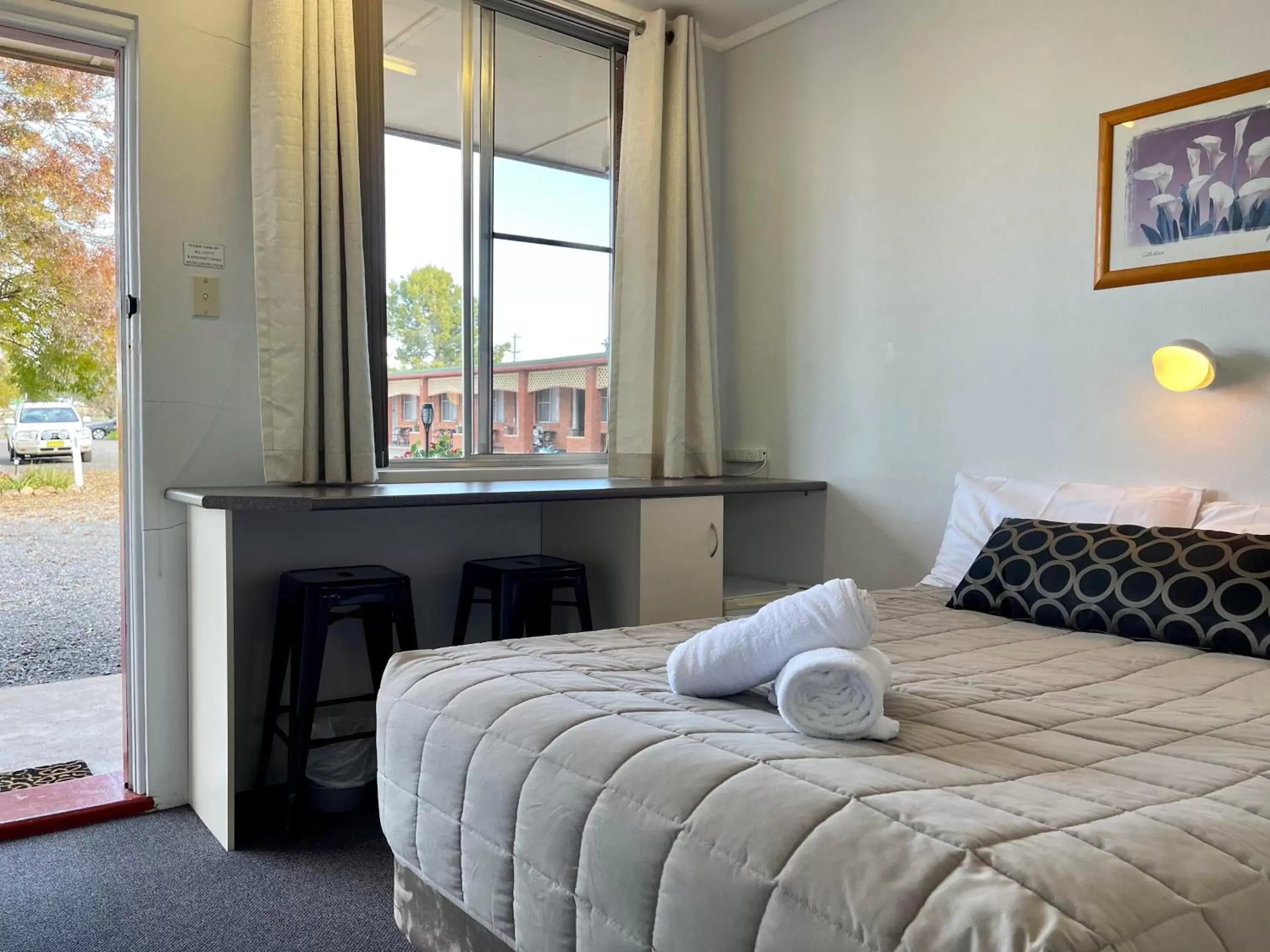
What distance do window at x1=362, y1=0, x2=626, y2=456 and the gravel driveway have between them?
41.5 inches

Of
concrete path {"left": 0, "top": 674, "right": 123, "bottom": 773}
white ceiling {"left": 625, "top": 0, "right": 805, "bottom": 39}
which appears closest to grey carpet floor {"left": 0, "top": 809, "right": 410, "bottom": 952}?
concrete path {"left": 0, "top": 674, "right": 123, "bottom": 773}

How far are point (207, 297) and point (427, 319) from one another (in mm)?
752

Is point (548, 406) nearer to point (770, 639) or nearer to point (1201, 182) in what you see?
point (1201, 182)

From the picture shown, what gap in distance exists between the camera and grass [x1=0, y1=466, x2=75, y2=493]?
2.68 m

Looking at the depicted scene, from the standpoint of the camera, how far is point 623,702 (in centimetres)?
152

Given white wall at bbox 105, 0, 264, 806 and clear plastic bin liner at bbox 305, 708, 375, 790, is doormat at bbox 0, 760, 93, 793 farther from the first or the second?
clear plastic bin liner at bbox 305, 708, 375, 790

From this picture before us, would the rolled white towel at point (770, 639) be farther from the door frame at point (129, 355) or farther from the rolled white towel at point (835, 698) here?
the door frame at point (129, 355)

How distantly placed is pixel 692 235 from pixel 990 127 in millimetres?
1103

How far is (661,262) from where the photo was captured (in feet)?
12.0

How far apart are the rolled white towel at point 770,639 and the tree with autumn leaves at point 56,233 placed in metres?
2.10

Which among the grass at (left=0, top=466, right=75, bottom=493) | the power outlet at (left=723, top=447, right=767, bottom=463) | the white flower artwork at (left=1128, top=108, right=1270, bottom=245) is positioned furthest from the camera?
the power outlet at (left=723, top=447, right=767, bottom=463)

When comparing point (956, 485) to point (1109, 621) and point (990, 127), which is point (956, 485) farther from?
point (990, 127)

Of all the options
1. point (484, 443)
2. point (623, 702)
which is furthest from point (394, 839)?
point (484, 443)

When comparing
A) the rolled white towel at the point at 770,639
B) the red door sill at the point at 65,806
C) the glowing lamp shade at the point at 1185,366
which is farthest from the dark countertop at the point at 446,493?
the glowing lamp shade at the point at 1185,366
